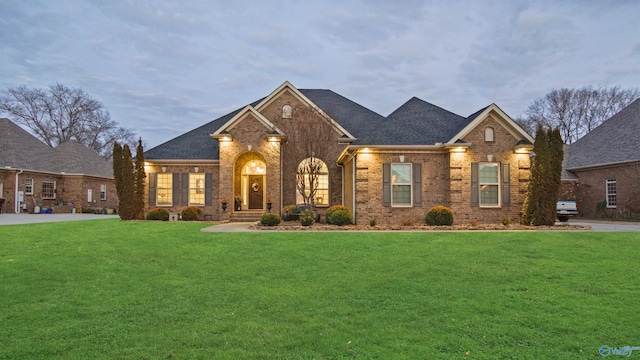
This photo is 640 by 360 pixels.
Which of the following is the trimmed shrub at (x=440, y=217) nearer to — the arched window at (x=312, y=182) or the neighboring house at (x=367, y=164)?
the neighboring house at (x=367, y=164)

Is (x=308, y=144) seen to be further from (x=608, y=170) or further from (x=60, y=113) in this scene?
(x=60, y=113)

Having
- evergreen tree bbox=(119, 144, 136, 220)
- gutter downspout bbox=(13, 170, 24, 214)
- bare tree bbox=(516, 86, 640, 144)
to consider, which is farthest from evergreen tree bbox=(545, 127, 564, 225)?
gutter downspout bbox=(13, 170, 24, 214)

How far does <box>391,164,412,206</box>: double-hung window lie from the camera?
1650 centimetres

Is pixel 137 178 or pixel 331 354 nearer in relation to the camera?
pixel 331 354

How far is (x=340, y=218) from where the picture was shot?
15.6 m

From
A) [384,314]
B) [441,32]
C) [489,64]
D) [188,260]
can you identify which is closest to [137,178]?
[188,260]

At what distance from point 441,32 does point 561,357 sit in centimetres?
2173

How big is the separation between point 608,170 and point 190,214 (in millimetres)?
25957

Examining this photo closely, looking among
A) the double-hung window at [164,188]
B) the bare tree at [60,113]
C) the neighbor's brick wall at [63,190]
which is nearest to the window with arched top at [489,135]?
the double-hung window at [164,188]

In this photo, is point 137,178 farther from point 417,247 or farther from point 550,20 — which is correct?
point 550,20

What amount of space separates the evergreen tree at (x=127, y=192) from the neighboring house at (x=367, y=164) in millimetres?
2537

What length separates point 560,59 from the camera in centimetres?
3017

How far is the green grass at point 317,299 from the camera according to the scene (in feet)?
13.6

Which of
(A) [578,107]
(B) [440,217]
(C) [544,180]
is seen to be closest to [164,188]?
(B) [440,217]
